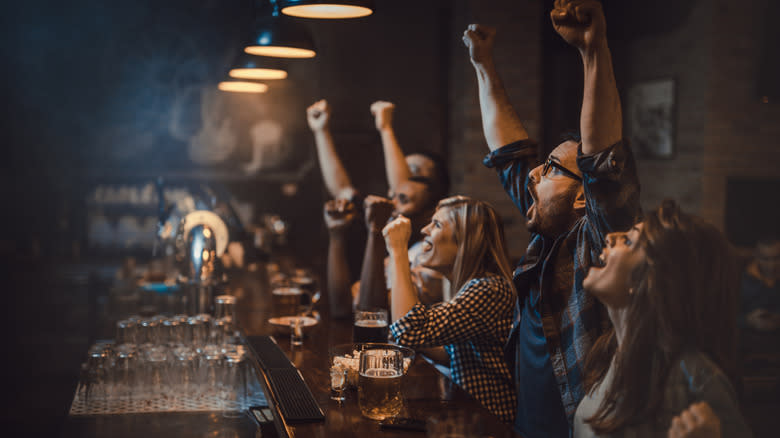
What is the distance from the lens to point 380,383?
160 centimetres

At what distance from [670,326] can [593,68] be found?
1.71 feet

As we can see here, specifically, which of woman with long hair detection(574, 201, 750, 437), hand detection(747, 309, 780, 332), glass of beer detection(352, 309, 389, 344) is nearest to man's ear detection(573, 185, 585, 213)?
woman with long hair detection(574, 201, 750, 437)

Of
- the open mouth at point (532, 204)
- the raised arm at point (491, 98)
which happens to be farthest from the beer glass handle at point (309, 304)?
the open mouth at point (532, 204)

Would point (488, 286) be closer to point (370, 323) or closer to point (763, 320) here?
point (370, 323)

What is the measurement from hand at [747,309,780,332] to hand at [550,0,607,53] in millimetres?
2531

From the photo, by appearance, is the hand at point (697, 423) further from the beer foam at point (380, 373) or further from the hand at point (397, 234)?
the hand at point (397, 234)

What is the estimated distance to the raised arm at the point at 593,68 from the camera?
1413 millimetres

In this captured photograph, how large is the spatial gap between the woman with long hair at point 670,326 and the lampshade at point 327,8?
1189 millimetres

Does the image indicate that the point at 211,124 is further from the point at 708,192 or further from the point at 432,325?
the point at 432,325

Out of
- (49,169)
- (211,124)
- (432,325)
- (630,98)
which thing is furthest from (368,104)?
(432,325)

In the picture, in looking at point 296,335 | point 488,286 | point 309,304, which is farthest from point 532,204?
point 309,304

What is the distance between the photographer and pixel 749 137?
521cm

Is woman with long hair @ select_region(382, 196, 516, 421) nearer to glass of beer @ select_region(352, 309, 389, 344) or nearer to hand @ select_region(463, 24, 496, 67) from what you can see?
glass of beer @ select_region(352, 309, 389, 344)

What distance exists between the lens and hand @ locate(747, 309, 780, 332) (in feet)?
11.2
